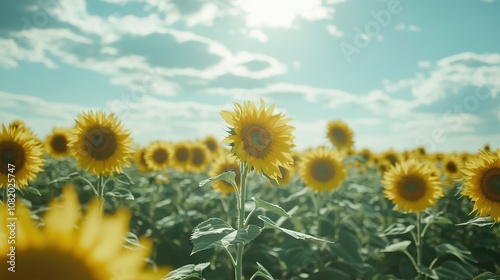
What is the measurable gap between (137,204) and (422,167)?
570 cm

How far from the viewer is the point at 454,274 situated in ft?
15.0

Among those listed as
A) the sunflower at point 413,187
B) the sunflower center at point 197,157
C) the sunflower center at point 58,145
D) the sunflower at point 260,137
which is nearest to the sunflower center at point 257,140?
the sunflower at point 260,137

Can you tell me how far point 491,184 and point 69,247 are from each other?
4387 mm

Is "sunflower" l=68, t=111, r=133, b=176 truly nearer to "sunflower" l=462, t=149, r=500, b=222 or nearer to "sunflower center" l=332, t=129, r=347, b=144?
"sunflower" l=462, t=149, r=500, b=222

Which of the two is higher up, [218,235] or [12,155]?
[12,155]

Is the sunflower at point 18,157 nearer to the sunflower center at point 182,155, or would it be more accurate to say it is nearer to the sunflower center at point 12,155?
the sunflower center at point 12,155

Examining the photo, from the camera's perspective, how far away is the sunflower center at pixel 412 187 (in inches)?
228

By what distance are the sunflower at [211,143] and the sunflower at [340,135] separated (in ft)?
15.0

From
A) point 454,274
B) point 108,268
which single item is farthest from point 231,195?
point 108,268

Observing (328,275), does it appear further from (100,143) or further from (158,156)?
(158,156)

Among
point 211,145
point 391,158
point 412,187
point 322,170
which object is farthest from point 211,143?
point 412,187

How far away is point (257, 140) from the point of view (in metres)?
3.58

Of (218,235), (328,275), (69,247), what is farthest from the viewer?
(328,275)

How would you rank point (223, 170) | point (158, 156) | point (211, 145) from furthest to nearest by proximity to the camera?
point (211, 145) → point (158, 156) → point (223, 170)
